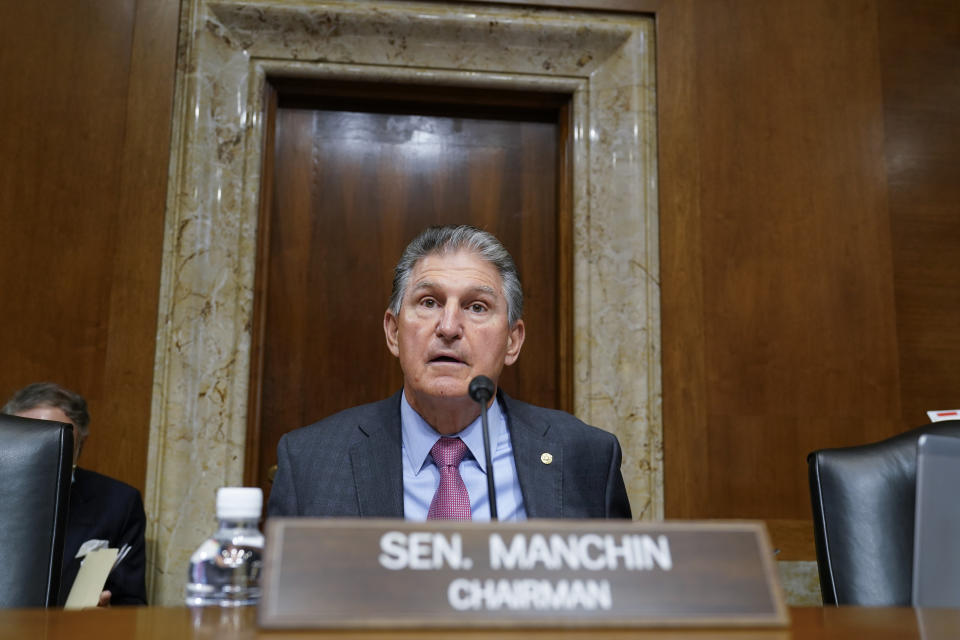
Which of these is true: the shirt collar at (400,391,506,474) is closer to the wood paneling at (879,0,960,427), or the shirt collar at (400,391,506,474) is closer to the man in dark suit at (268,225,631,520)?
the man in dark suit at (268,225,631,520)

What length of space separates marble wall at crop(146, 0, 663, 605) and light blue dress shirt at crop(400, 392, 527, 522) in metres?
0.99

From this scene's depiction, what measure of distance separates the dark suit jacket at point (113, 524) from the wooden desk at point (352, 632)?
170cm

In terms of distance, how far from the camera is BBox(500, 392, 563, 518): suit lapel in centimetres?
171

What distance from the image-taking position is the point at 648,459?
274cm

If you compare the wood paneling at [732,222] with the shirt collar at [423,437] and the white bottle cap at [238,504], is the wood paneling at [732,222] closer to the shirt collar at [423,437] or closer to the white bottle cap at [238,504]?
the shirt collar at [423,437]

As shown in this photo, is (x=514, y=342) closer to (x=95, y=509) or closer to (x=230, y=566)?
(x=230, y=566)

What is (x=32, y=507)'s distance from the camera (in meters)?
1.18

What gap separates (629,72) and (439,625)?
2552 mm

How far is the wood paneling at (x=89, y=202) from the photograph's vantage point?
2.61 m

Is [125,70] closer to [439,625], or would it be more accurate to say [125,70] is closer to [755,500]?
[755,500]

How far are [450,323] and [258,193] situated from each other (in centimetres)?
128

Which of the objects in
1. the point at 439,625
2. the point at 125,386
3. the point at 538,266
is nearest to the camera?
the point at 439,625

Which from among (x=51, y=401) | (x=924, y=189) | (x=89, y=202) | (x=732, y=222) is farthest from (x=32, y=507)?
(x=924, y=189)

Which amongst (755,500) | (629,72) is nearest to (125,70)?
(629,72)
